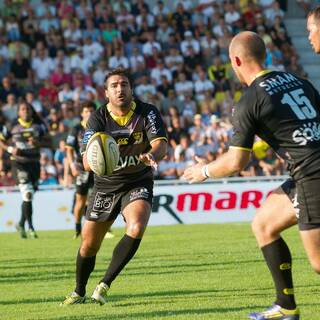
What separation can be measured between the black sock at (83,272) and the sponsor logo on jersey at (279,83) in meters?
3.13

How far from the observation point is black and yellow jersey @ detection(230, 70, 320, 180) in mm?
7941

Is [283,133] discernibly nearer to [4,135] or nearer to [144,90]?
[4,135]

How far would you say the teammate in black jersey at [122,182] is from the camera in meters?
10.1

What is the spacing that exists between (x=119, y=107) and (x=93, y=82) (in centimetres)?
1708

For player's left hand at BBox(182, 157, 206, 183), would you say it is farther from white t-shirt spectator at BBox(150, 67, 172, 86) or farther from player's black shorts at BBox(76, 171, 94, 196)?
white t-shirt spectator at BBox(150, 67, 172, 86)

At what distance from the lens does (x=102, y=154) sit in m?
10.0

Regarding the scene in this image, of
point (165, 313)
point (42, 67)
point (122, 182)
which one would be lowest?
point (42, 67)

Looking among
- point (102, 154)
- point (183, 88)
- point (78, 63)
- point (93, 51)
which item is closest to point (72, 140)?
point (102, 154)

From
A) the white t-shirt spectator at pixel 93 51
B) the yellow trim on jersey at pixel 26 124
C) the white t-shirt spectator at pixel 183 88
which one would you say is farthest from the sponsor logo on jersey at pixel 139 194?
the white t-shirt spectator at pixel 93 51

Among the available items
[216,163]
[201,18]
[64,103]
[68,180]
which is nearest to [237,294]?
[216,163]

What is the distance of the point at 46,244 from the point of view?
1836cm

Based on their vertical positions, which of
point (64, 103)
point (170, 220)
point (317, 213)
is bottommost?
point (170, 220)

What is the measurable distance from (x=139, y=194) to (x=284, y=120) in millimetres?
2749

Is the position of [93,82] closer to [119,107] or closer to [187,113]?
[187,113]
